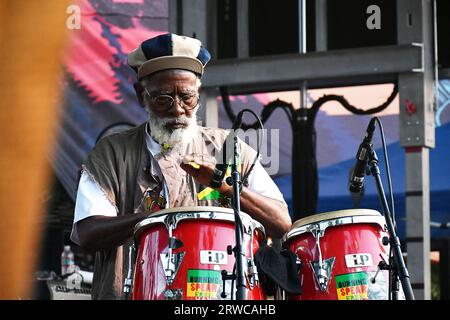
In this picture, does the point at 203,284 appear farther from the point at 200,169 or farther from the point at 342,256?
the point at 342,256

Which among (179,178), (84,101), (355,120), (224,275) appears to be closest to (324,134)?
(355,120)

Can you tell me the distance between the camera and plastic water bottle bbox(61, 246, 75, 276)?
8766mm

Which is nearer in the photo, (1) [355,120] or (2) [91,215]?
(2) [91,215]

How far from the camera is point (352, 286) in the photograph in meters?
4.85

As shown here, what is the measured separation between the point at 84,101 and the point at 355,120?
2062 mm

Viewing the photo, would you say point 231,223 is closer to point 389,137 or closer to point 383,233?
point 383,233

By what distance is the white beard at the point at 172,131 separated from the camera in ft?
17.1

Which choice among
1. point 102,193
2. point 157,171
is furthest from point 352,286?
point 102,193

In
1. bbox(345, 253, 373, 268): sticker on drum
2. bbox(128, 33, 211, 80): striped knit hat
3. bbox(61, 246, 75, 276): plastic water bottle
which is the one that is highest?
bbox(128, 33, 211, 80): striped knit hat

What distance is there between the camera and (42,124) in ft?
29.1

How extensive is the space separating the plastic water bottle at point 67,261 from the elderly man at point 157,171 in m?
3.53

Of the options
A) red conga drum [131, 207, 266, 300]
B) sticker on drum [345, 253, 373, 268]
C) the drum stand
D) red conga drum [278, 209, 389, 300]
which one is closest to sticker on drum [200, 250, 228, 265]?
red conga drum [131, 207, 266, 300]

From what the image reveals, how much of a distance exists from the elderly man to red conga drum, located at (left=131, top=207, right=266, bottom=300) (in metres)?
0.27

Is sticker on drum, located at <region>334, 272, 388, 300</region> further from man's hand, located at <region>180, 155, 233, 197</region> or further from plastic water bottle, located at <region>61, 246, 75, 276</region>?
plastic water bottle, located at <region>61, 246, 75, 276</region>
